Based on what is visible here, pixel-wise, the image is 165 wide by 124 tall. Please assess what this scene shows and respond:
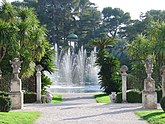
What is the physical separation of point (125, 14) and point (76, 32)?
45.0ft

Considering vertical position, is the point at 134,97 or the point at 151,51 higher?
the point at 151,51

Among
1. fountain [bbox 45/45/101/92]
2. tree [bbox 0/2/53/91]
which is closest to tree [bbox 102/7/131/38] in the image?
fountain [bbox 45/45/101/92]

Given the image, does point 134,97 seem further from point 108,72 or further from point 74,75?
point 74,75

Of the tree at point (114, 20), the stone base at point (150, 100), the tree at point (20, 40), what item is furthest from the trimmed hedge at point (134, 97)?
→ the tree at point (114, 20)

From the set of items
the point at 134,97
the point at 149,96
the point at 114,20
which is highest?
the point at 114,20

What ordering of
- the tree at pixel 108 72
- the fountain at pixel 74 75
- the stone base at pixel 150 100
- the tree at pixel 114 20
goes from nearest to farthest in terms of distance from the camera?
the stone base at pixel 150 100, the tree at pixel 108 72, the fountain at pixel 74 75, the tree at pixel 114 20

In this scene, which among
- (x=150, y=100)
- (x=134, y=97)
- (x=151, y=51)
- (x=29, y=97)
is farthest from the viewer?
(x=151, y=51)

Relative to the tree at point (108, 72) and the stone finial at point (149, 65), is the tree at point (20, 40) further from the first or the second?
the stone finial at point (149, 65)

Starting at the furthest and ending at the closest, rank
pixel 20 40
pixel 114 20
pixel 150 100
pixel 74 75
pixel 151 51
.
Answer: pixel 114 20 < pixel 74 75 < pixel 151 51 < pixel 20 40 < pixel 150 100

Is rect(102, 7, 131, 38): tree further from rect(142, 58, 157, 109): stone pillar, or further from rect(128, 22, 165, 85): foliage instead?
rect(142, 58, 157, 109): stone pillar

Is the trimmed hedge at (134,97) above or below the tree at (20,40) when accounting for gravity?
below

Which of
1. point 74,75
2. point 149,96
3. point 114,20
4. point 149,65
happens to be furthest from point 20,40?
point 114,20

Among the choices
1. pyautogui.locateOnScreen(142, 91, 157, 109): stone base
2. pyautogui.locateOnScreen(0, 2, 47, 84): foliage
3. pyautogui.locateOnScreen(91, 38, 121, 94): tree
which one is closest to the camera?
pyautogui.locateOnScreen(142, 91, 157, 109): stone base

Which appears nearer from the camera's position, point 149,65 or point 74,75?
point 149,65
